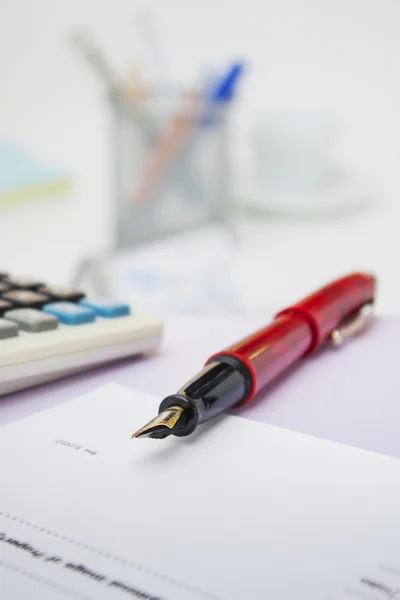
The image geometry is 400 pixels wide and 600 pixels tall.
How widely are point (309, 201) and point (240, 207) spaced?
0.09 metres

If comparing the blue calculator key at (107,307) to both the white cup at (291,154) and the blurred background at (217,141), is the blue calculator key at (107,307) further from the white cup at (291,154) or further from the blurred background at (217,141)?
the white cup at (291,154)

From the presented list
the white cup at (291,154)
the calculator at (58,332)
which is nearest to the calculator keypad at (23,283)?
the calculator at (58,332)

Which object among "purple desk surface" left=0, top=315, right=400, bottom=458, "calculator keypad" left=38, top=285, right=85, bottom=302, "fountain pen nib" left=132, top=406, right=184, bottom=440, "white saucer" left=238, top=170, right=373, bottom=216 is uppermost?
"white saucer" left=238, top=170, right=373, bottom=216

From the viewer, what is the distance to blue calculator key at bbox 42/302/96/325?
1.03ft

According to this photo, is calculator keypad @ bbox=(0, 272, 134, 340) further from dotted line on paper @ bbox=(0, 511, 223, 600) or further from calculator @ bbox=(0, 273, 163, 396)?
dotted line on paper @ bbox=(0, 511, 223, 600)

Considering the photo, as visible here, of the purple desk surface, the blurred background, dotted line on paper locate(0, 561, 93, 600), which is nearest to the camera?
dotted line on paper locate(0, 561, 93, 600)

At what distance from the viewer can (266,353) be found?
0.91 ft

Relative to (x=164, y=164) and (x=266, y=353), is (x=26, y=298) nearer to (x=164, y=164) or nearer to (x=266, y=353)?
(x=266, y=353)

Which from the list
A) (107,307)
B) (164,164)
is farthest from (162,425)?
(164,164)

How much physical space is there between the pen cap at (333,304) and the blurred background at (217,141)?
32cm

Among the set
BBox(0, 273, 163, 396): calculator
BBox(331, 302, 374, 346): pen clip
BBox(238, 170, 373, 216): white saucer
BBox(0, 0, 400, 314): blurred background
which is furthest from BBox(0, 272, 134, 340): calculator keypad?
BBox(238, 170, 373, 216): white saucer

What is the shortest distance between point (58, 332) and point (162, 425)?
107 mm

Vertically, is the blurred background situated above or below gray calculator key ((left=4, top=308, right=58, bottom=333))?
above

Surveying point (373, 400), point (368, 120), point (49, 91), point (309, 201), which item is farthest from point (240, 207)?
Answer: point (373, 400)
